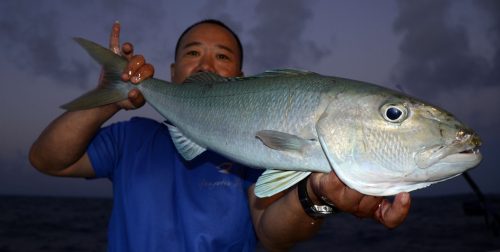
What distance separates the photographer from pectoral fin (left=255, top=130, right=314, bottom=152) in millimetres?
1991

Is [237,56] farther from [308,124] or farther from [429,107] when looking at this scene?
[429,107]

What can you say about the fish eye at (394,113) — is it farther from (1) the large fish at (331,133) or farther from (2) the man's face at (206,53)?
(2) the man's face at (206,53)

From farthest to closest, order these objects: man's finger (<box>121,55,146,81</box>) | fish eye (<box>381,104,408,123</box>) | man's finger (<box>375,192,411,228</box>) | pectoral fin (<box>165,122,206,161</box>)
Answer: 1. man's finger (<box>121,55,146,81</box>)
2. pectoral fin (<box>165,122,206,161</box>)
3. man's finger (<box>375,192,411,228</box>)
4. fish eye (<box>381,104,408,123</box>)

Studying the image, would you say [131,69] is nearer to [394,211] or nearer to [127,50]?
[127,50]

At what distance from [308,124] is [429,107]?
0.61 m

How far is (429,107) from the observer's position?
6.18ft

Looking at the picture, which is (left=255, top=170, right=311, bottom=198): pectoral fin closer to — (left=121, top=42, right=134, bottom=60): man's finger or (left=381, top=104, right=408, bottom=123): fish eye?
(left=381, top=104, right=408, bottom=123): fish eye

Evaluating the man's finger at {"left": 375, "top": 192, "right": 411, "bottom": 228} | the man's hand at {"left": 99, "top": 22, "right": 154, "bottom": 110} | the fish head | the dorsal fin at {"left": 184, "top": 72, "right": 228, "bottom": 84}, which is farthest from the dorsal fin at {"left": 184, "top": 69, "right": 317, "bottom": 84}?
the man's finger at {"left": 375, "top": 192, "right": 411, "bottom": 228}

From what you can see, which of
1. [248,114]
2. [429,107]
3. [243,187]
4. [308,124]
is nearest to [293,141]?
[308,124]

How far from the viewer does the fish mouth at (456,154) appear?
5.64ft

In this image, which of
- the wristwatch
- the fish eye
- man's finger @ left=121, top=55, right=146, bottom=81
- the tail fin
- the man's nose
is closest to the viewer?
the fish eye

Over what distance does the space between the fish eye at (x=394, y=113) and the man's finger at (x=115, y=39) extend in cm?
216

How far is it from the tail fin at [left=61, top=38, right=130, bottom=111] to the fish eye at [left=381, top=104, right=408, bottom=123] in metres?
1.95

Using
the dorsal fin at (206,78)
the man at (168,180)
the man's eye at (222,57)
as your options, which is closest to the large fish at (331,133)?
the dorsal fin at (206,78)
